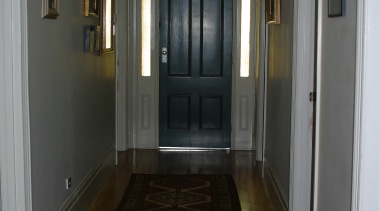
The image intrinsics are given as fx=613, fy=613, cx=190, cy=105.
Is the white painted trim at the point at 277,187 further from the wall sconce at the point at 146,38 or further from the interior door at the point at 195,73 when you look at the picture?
the wall sconce at the point at 146,38

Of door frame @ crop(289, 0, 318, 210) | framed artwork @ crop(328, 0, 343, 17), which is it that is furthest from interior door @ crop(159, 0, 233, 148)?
framed artwork @ crop(328, 0, 343, 17)

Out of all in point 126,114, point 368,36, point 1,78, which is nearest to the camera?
point 368,36

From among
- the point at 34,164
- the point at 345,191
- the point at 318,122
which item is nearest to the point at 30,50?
the point at 34,164

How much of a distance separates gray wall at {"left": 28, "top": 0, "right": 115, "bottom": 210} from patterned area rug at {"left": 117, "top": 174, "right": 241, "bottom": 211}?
0.49 meters

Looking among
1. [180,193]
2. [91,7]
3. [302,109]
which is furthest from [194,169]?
[302,109]

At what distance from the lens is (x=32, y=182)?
3.39 meters

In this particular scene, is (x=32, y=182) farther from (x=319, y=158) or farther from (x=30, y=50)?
(x=319, y=158)

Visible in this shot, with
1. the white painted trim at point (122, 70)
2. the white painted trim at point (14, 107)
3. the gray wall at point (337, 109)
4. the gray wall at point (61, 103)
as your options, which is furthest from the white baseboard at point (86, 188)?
the gray wall at point (337, 109)

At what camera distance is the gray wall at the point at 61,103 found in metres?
3.48

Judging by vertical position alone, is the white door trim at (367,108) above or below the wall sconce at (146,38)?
below

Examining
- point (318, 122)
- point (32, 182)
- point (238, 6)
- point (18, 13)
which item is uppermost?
point (238, 6)

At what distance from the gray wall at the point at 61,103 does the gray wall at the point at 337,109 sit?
157 cm

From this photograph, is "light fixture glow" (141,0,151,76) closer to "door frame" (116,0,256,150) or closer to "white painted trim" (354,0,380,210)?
"door frame" (116,0,256,150)

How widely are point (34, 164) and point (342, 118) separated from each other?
67.5 inches
